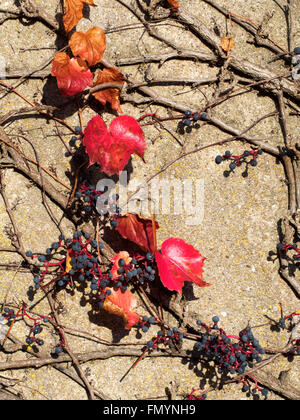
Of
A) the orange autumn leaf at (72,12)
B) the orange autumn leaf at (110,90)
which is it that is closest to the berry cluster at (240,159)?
the orange autumn leaf at (110,90)

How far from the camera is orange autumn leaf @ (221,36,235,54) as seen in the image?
259 cm

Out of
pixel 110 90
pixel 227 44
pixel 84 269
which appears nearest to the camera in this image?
pixel 84 269

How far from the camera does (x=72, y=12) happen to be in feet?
7.97

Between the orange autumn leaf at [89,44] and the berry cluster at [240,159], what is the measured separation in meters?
0.87

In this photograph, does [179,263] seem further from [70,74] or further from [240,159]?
[70,74]

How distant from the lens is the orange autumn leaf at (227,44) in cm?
259

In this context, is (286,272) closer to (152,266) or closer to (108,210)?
(152,266)

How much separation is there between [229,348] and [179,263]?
19.4 inches

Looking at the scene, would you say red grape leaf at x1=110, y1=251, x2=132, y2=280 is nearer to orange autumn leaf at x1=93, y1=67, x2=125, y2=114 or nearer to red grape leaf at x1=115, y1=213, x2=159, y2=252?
red grape leaf at x1=115, y1=213, x2=159, y2=252

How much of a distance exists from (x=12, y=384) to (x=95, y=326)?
1.74 ft

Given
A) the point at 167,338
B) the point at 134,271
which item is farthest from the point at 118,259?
the point at 167,338

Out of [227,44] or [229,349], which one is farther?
Result: [227,44]

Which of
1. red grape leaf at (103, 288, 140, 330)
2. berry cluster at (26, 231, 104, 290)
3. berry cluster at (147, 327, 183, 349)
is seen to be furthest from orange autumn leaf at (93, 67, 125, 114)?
berry cluster at (147, 327, 183, 349)

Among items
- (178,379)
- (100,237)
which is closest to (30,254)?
(100,237)
